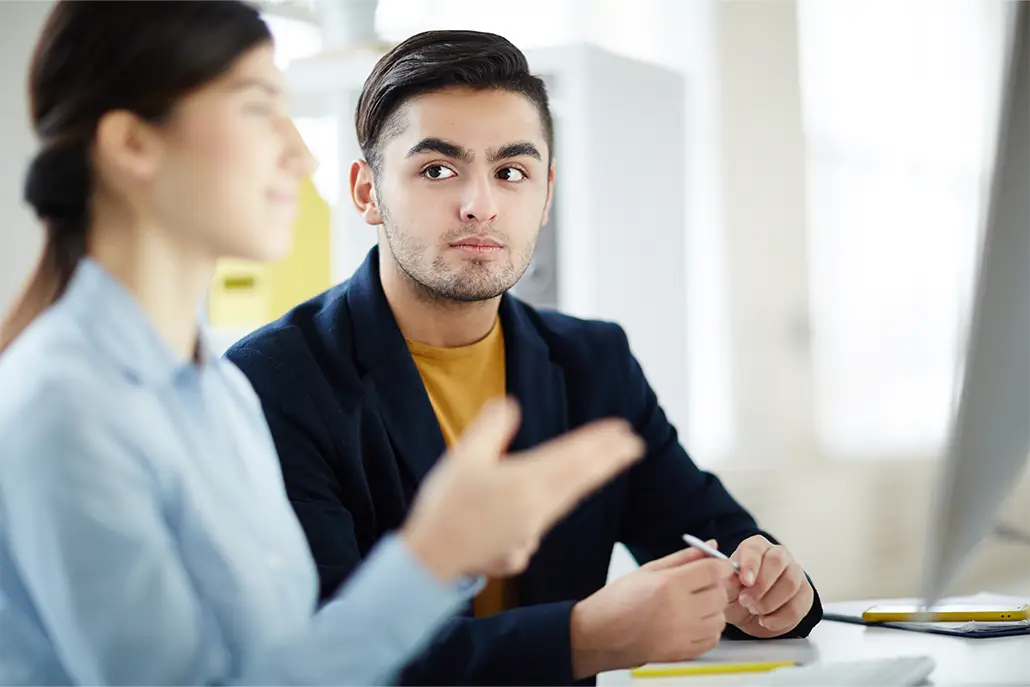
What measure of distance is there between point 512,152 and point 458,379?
0.31 metres

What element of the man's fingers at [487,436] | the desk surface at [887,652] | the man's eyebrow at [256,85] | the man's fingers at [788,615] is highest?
the man's eyebrow at [256,85]

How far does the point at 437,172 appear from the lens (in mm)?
1378

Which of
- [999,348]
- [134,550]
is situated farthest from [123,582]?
[999,348]

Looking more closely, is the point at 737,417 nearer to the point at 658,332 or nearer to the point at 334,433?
the point at 658,332

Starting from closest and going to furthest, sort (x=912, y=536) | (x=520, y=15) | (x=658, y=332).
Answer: (x=658, y=332), (x=520, y=15), (x=912, y=536)

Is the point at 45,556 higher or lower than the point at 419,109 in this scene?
lower

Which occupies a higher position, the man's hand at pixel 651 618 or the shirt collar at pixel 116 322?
the shirt collar at pixel 116 322

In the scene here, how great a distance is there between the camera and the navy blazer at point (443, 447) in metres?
Answer: 1.09

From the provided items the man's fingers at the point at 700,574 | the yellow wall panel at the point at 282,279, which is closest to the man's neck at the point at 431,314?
the man's fingers at the point at 700,574

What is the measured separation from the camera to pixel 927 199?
3.97 m

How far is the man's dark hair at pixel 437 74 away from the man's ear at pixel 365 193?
1.5 inches

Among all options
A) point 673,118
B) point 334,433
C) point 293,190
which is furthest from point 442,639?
point 673,118

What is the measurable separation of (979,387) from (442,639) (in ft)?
1.71

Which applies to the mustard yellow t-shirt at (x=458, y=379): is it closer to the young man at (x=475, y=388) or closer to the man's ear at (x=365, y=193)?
the young man at (x=475, y=388)
